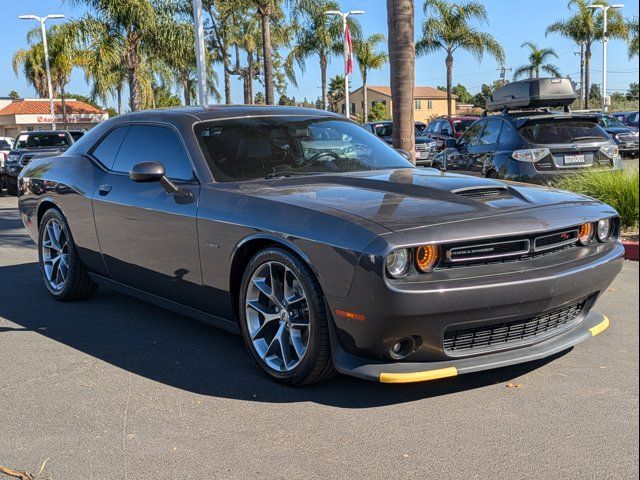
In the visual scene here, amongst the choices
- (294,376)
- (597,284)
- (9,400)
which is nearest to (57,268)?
(9,400)

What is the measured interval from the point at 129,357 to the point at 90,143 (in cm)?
219

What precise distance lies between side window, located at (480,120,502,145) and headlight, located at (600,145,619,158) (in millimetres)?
1413

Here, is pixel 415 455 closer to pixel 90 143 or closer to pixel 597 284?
pixel 597 284

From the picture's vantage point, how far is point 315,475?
2.97 metres

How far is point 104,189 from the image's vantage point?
5.36m

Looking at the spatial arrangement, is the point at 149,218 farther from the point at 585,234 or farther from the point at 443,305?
the point at 585,234

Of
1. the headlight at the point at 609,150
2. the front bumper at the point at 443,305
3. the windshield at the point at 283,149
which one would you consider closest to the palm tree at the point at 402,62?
the headlight at the point at 609,150

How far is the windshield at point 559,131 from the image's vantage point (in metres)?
9.40

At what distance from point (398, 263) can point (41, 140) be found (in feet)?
58.7

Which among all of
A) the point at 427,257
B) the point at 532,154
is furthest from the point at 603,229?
the point at 532,154

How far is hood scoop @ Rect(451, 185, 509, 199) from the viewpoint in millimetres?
3875

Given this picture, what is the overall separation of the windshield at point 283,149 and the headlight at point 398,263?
59.8 inches

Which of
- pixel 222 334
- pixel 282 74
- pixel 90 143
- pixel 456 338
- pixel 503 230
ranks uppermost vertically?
pixel 282 74

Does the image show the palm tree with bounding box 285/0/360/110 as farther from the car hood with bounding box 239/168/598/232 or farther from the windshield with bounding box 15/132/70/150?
the car hood with bounding box 239/168/598/232
